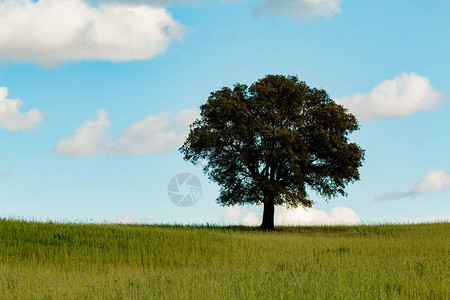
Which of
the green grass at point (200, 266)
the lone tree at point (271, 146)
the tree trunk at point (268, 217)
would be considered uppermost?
the lone tree at point (271, 146)

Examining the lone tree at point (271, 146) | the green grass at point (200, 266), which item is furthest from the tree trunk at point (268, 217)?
the green grass at point (200, 266)

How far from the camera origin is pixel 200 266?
17500 millimetres

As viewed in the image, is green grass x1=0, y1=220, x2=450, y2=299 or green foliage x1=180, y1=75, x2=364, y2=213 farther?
green foliage x1=180, y1=75, x2=364, y2=213

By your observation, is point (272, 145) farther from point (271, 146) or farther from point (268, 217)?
point (268, 217)

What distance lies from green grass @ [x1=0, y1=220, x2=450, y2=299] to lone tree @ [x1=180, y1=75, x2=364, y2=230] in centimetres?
807

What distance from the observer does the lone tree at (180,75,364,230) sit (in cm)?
3319

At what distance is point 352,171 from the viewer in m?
33.9

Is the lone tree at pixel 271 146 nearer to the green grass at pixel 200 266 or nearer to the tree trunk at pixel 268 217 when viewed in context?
the tree trunk at pixel 268 217

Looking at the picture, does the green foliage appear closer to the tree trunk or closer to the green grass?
the tree trunk

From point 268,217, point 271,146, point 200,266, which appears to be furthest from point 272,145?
point 200,266

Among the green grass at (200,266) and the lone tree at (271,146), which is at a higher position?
the lone tree at (271,146)

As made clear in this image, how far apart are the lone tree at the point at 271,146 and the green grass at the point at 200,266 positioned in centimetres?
807

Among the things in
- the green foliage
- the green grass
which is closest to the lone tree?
the green foliage

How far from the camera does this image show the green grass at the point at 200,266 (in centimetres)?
972
